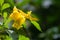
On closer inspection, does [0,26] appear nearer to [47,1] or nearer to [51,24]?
[51,24]

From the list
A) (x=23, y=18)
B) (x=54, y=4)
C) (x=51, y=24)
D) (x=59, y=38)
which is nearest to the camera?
(x=23, y=18)

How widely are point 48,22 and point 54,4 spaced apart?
0.24 metres

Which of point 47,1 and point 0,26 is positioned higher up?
point 47,1

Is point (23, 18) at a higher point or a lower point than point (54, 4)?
lower

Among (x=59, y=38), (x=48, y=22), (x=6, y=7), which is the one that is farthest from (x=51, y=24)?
(x=6, y=7)

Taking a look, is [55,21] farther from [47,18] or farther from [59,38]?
[59,38]

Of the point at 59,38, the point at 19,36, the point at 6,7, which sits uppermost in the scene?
the point at 59,38

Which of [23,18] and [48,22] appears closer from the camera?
[23,18]

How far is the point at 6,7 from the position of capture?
83 cm

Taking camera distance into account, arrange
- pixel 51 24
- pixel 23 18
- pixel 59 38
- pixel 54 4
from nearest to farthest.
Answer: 1. pixel 23 18
2. pixel 59 38
3. pixel 51 24
4. pixel 54 4

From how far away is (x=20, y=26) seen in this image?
0.76m

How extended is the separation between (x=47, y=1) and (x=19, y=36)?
1.62m

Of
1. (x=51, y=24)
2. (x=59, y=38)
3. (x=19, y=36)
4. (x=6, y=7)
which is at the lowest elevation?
(x=19, y=36)

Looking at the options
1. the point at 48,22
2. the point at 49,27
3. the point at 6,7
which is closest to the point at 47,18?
the point at 48,22
